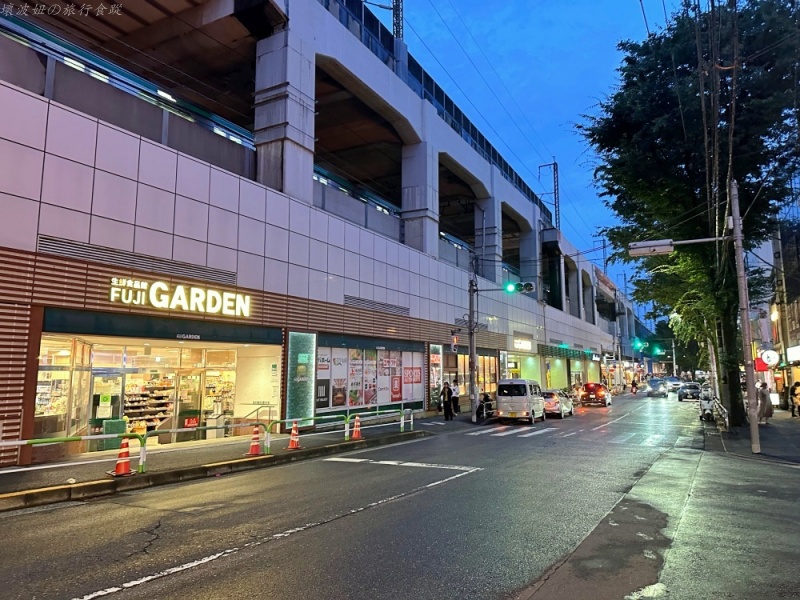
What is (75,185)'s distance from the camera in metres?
13.0

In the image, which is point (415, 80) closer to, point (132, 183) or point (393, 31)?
point (393, 31)

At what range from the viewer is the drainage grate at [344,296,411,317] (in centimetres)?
2264

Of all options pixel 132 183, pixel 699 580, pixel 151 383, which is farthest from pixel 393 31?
pixel 699 580

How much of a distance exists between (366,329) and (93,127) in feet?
43.2

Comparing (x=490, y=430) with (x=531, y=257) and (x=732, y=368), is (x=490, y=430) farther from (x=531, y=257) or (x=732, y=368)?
(x=531, y=257)

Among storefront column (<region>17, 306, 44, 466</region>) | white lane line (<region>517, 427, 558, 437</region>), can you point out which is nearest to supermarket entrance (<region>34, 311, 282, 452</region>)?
storefront column (<region>17, 306, 44, 466</region>)

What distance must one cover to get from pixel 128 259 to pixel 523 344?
32.9m

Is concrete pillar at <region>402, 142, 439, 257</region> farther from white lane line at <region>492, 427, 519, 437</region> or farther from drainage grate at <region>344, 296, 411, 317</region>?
white lane line at <region>492, 427, 519, 437</region>

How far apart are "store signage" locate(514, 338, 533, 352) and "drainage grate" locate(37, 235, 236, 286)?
90.6 ft

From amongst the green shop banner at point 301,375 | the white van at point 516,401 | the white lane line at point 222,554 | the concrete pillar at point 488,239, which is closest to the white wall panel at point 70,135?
the green shop banner at point 301,375

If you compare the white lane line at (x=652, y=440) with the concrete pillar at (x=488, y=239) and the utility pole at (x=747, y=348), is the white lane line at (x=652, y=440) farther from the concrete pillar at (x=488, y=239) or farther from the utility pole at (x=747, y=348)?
the concrete pillar at (x=488, y=239)

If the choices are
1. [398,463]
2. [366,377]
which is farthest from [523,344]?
[398,463]

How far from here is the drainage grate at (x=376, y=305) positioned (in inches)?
891

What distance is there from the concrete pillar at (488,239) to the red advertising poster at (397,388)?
13151 mm
